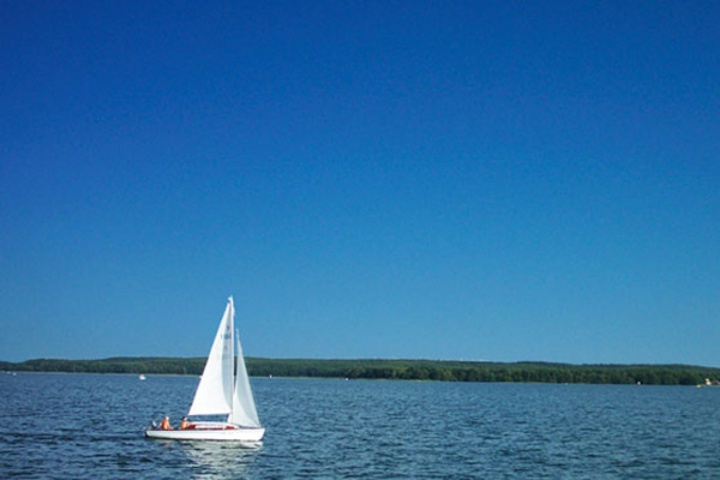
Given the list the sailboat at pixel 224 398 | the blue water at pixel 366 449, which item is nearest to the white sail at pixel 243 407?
the sailboat at pixel 224 398

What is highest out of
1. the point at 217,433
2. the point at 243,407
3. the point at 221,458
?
the point at 243,407

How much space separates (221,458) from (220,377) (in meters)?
9.28

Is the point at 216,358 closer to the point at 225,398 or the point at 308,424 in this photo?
the point at 225,398

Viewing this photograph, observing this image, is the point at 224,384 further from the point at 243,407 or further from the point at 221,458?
the point at 221,458

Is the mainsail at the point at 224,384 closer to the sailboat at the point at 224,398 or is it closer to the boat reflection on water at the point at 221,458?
the sailboat at the point at 224,398

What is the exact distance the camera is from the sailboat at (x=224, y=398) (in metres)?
61.0

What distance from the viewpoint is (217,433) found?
6047cm

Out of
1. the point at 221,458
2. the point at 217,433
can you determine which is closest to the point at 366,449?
the point at 217,433

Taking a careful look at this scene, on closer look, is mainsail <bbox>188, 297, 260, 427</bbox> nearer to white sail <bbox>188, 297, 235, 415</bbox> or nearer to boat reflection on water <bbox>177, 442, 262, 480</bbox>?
white sail <bbox>188, 297, 235, 415</bbox>

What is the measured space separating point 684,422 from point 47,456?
74760mm

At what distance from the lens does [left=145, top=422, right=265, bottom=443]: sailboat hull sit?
60375mm

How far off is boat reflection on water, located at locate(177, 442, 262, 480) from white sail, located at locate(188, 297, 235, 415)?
8.97 ft

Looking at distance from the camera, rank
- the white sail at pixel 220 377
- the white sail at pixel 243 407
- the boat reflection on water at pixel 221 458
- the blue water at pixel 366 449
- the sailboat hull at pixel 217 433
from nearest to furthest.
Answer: the boat reflection on water at pixel 221 458 → the blue water at pixel 366 449 → the sailboat hull at pixel 217 433 → the white sail at pixel 243 407 → the white sail at pixel 220 377

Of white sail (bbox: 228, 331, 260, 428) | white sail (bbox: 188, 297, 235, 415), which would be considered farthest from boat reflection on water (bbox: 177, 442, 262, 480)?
white sail (bbox: 188, 297, 235, 415)
